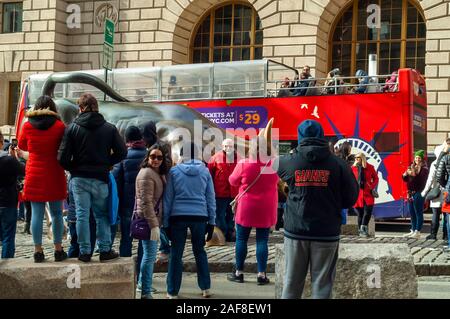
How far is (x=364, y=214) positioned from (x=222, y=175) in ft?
11.8

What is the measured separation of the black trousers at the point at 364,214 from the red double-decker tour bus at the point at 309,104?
2.40m

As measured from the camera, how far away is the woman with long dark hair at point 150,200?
307 inches

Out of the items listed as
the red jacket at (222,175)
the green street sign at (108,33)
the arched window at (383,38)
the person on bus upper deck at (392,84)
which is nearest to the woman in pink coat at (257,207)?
the red jacket at (222,175)

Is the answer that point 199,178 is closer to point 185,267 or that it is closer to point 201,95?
point 185,267

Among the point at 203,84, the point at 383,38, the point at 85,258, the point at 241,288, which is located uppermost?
the point at 383,38

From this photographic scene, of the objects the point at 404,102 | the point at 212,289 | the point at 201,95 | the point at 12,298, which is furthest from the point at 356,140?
the point at 12,298

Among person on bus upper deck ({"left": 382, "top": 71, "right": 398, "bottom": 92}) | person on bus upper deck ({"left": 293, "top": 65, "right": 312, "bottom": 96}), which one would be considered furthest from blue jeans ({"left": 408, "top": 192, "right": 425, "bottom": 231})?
person on bus upper deck ({"left": 293, "top": 65, "right": 312, "bottom": 96})

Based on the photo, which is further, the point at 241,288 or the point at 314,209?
the point at 241,288

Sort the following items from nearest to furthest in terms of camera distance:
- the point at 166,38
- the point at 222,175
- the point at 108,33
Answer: the point at 222,175, the point at 108,33, the point at 166,38

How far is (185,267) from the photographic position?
10.5 meters

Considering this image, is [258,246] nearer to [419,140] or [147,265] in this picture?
[147,265]

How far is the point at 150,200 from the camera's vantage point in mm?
7812
